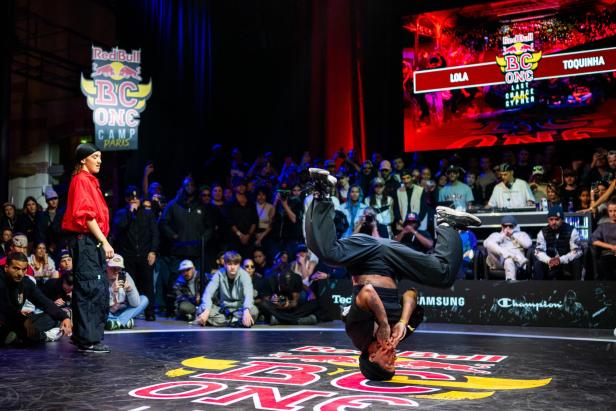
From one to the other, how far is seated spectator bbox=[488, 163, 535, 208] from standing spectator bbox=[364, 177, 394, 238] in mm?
1356

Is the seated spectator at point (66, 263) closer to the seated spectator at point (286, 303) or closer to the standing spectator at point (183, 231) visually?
the standing spectator at point (183, 231)

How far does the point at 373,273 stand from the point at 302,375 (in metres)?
0.77

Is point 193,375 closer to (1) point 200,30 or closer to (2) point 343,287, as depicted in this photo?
(2) point 343,287

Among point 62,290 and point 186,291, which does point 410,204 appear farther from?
point 62,290

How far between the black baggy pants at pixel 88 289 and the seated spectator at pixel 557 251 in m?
5.22

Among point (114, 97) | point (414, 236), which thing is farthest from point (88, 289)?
point (114, 97)

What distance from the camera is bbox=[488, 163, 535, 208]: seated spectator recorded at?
29.1 feet

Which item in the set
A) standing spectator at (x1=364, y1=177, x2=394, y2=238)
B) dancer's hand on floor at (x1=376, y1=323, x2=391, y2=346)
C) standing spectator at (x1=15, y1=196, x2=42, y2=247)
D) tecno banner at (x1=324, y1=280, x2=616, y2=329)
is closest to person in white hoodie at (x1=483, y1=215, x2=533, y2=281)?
tecno banner at (x1=324, y1=280, x2=616, y2=329)

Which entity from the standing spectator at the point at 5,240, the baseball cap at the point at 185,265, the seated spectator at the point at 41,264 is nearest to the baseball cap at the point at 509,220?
the baseball cap at the point at 185,265

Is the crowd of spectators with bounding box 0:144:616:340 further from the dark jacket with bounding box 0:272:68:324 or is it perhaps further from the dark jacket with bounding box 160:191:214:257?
the dark jacket with bounding box 0:272:68:324

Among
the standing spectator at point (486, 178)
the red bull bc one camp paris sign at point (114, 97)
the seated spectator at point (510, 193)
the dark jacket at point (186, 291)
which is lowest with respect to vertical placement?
the dark jacket at point (186, 291)

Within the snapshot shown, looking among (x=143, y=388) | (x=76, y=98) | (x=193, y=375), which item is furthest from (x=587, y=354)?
(x=76, y=98)

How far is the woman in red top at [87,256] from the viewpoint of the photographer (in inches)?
199

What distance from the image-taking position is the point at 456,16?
1159 centimetres
